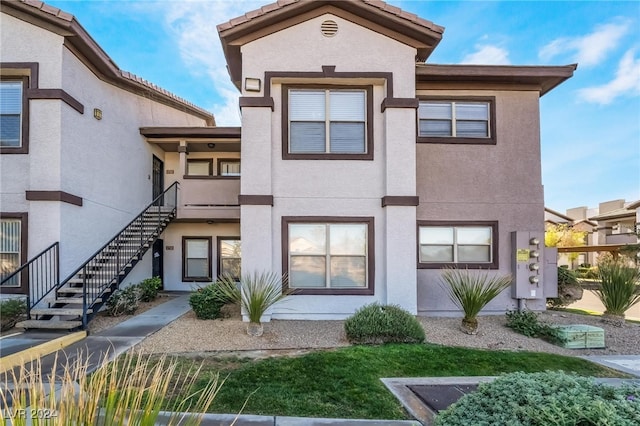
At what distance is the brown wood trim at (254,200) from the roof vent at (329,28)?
446cm

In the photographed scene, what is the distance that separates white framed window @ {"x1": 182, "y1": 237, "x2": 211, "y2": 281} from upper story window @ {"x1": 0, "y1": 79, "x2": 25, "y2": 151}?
6.30 m

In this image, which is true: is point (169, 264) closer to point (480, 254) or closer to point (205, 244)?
point (205, 244)

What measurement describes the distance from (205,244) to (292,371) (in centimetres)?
941

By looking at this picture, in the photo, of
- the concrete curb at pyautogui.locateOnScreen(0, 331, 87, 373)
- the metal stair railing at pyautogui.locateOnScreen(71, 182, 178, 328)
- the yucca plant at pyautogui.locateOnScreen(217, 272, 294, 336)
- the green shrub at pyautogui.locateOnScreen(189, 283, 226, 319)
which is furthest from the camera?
the green shrub at pyautogui.locateOnScreen(189, 283, 226, 319)

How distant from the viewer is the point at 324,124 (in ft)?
29.4

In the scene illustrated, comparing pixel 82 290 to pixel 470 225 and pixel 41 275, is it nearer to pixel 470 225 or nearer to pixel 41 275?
pixel 41 275

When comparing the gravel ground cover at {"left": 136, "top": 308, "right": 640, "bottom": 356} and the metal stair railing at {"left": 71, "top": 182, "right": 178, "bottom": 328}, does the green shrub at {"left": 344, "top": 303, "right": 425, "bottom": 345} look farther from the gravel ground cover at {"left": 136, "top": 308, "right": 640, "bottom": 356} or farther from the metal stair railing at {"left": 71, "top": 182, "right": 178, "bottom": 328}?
the metal stair railing at {"left": 71, "top": 182, "right": 178, "bottom": 328}

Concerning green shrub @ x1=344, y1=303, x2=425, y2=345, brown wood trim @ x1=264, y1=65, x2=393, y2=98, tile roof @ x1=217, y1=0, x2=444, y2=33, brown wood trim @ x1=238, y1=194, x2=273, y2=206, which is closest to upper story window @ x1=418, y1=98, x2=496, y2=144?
brown wood trim @ x1=264, y1=65, x2=393, y2=98

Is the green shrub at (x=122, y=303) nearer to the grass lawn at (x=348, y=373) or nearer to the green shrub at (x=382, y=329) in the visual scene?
the grass lawn at (x=348, y=373)

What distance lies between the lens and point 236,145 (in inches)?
536

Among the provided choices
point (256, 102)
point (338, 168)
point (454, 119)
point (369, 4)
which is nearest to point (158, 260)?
point (256, 102)

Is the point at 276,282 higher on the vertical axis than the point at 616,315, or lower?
higher

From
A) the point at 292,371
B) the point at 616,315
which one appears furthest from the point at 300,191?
the point at 616,315

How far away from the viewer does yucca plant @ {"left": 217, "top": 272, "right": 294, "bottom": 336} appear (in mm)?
7305
